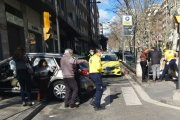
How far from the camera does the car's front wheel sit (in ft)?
19.1

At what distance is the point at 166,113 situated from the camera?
441 centimetres

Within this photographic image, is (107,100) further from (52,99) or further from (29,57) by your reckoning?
(29,57)

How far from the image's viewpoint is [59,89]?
582 cm

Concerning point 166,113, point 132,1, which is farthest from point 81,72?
point 132,1

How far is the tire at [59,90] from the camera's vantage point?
5.82 m

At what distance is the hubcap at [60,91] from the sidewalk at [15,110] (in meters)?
0.75

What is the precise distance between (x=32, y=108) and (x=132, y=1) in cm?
1690

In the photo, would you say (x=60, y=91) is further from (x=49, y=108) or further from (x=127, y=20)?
(x=127, y=20)

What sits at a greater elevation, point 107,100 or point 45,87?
point 45,87

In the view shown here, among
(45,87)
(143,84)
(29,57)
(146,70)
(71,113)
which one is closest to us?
(71,113)

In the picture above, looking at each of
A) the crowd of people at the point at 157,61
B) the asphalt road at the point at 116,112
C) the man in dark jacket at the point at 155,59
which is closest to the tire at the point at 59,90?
the asphalt road at the point at 116,112

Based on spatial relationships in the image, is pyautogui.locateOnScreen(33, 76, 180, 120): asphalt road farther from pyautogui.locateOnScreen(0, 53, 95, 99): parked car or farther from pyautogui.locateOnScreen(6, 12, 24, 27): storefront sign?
pyautogui.locateOnScreen(6, 12, 24, 27): storefront sign

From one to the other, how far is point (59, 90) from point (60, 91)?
0.05 metres

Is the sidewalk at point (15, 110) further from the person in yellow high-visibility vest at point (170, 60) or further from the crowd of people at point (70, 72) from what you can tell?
the person in yellow high-visibility vest at point (170, 60)
